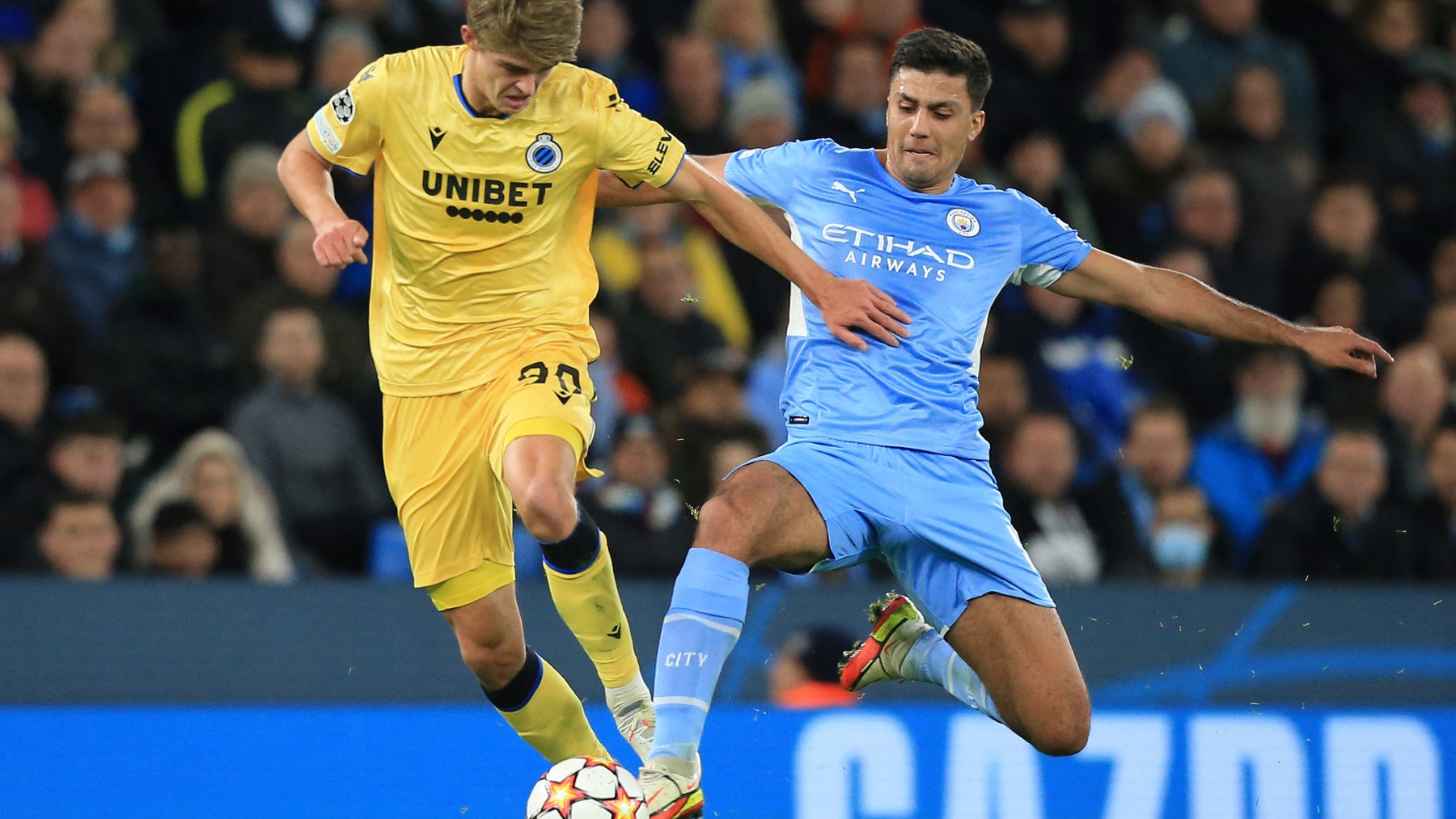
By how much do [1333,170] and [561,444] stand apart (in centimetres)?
753

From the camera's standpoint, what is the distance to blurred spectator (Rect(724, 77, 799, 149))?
10.3 meters

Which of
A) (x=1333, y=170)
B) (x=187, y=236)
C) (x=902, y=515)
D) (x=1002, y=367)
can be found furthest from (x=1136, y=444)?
(x=187, y=236)

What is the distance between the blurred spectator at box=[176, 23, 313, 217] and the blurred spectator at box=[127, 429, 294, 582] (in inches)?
64.8

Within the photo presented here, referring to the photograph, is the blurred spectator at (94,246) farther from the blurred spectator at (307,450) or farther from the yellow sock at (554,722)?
the yellow sock at (554,722)

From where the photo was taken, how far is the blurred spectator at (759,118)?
10.3 metres

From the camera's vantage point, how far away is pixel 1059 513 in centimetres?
912

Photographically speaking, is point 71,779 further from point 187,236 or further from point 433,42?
point 433,42

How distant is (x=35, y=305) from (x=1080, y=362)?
17.0ft

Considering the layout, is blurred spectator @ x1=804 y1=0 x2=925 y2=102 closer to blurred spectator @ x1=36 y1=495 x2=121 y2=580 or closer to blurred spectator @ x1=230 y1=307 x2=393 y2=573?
blurred spectator @ x1=230 y1=307 x2=393 y2=573

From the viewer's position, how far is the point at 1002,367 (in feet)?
31.5

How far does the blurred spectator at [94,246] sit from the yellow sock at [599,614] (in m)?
3.74

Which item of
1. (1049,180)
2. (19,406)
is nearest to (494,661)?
(19,406)

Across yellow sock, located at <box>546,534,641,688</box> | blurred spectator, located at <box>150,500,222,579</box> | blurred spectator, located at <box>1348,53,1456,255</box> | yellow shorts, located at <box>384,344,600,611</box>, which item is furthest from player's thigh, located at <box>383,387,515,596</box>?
blurred spectator, located at <box>1348,53,1456,255</box>

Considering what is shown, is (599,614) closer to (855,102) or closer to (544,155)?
(544,155)
